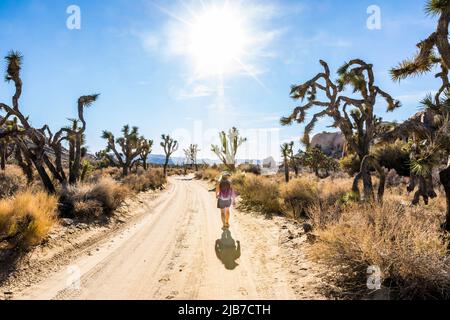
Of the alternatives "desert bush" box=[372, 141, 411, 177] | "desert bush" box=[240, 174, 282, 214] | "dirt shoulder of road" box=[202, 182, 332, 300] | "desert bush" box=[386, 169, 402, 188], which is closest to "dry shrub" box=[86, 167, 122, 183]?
"desert bush" box=[240, 174, 282, 214]

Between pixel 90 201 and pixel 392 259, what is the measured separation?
9.44 meters

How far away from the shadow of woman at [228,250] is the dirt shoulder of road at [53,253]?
3.12 m

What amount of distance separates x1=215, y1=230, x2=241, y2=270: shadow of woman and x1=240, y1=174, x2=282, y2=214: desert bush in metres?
3.83

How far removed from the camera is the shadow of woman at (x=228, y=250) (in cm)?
634

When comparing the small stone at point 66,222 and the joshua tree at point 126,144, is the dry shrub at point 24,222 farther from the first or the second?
the joshua tree at point 126,144

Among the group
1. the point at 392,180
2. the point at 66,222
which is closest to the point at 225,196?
the point at 66,222

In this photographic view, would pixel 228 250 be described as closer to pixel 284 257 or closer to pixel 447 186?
pixel 284 257

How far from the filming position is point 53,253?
684 cm

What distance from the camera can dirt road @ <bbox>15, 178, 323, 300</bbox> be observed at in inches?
189

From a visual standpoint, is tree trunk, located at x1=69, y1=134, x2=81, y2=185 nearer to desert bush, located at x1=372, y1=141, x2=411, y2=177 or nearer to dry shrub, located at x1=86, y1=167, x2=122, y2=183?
dry shrub, located at x1=86, y1=167, x2=122, y2=183

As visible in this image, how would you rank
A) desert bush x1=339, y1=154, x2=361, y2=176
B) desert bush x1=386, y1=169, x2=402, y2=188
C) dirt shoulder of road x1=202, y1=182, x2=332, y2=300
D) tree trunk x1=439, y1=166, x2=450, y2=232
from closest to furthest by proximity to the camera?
dirt shoulder of road x1=202, y1=182, x2=332, y2=300
tree trunk x1=439, y1=166, x2=450, y2=232
desert bush x1=386, y1=169, x2=402, y2=188
desert bush x1=339, y1=154, x2=361, y2=176

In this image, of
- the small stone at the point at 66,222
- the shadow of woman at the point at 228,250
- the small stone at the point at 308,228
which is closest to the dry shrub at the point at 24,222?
the small stone at the point at 66,222

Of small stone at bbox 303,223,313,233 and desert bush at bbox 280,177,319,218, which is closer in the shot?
small stone at bbox 303,223,313,233

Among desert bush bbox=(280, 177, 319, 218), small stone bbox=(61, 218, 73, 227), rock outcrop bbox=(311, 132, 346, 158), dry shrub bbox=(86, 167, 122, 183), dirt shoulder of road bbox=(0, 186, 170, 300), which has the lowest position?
dirt shoulder of road bbox=(0, 186, 170, 300)
